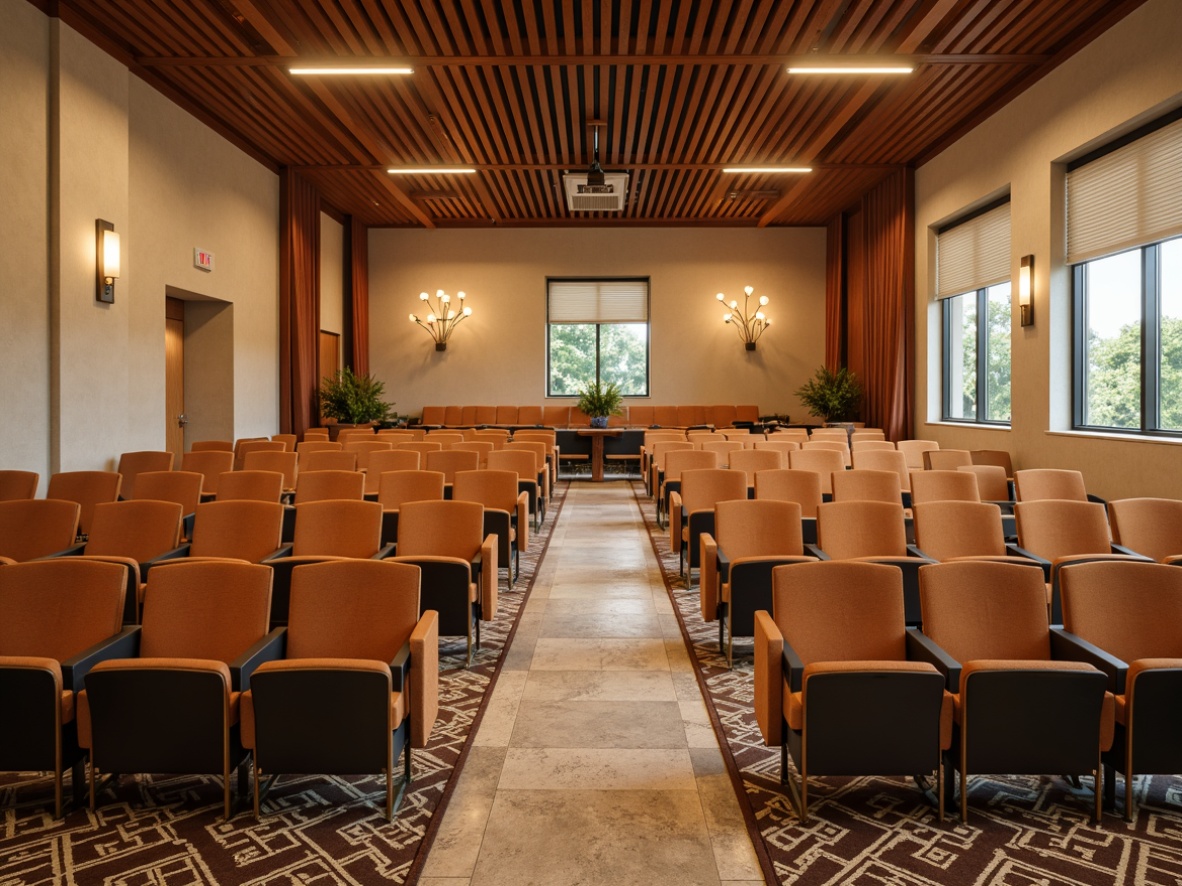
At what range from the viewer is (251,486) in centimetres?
645

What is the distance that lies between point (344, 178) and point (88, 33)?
213 inches

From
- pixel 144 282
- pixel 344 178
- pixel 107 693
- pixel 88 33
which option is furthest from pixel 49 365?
pixel 344 178

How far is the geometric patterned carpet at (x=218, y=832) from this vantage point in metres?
2.50

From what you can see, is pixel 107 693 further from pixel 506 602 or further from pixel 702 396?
pixel 702 396

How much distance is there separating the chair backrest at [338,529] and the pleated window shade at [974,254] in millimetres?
8203

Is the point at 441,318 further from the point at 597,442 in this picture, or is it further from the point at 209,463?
the point at 209,463

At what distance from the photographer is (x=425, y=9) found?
7098 mm

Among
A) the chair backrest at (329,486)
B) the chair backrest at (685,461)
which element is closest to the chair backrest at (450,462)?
the chair backrest at (329,486)

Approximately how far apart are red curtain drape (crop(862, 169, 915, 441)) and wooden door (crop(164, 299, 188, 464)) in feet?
32.2

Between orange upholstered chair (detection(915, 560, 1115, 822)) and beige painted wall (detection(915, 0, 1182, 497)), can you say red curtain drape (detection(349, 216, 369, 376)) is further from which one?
orange upholstered chair (detection(915, 560, 1115, 822))

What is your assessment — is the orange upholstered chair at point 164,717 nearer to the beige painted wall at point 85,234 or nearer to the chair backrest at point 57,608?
the chair backrest at point 57,608

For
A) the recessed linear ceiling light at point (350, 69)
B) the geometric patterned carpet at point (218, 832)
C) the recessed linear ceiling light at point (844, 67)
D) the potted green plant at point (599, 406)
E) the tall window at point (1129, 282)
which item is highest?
the recessed linear ceiling light at point (844, 67)

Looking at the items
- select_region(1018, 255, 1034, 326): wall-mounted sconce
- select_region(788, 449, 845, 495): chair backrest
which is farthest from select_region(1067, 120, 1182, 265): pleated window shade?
select_region(788, 449, 845, 495): chair backrest

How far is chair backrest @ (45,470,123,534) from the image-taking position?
246 inches
